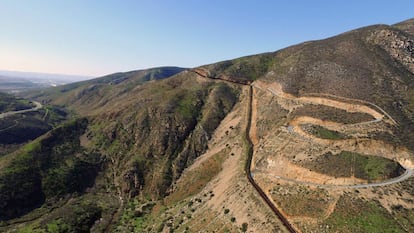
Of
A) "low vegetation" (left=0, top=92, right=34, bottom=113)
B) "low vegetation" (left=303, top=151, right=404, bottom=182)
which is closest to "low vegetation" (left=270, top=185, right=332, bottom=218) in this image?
"low vegetation" (left=303, top=151, right=404, bottom=182)

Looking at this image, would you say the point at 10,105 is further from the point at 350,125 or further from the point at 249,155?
the point at 350,125

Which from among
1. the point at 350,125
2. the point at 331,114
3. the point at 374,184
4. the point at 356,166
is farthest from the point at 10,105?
the point at 374,184

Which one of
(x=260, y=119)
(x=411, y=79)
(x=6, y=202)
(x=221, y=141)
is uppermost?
(x=411, y=79)

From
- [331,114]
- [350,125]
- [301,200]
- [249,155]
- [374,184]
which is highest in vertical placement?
[331,114]

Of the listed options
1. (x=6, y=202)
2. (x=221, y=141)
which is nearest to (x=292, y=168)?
(x=221, y=141)

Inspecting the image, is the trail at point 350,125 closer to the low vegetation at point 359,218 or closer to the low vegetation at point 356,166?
the low vegetation at point 356,166

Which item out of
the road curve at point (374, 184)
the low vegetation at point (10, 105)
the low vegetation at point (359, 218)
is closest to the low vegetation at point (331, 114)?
the road curve at point (374, 184)

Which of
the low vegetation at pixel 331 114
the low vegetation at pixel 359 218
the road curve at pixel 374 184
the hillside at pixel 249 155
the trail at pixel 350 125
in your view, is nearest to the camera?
the low vegetation at pixel 359 218

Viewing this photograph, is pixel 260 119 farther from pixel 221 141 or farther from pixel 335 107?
pixel 335 107

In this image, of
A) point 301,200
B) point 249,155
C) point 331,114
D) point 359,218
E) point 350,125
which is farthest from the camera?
point 331,114
